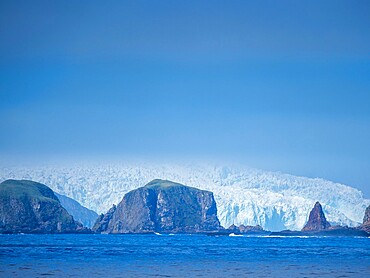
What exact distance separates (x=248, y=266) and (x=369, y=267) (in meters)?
14.1

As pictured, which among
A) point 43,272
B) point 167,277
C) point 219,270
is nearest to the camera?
point 167,277

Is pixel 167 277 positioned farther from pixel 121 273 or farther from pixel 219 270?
pixel 219 270

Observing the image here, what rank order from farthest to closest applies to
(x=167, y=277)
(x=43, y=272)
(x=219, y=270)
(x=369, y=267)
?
(x=369, y=267), (x=219, y=270), (x=43, y=272), (x=167, y=277)

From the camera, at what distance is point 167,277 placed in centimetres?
6762

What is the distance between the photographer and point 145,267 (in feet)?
270

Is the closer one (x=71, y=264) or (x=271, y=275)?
(x=271, y=275)

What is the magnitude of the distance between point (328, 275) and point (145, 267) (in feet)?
70.0

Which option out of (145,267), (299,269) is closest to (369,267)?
(299,269)

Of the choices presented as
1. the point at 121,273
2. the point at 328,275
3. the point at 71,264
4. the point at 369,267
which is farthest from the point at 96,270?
the point at 369,267

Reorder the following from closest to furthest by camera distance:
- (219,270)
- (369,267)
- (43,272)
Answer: (43,272), (219,270), (369,267)

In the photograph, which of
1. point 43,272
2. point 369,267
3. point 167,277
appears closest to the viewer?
point 167,277

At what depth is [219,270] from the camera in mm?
78062

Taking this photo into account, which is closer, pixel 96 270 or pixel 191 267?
pixel 96 270

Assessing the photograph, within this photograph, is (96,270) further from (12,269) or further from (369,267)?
(369,267)
